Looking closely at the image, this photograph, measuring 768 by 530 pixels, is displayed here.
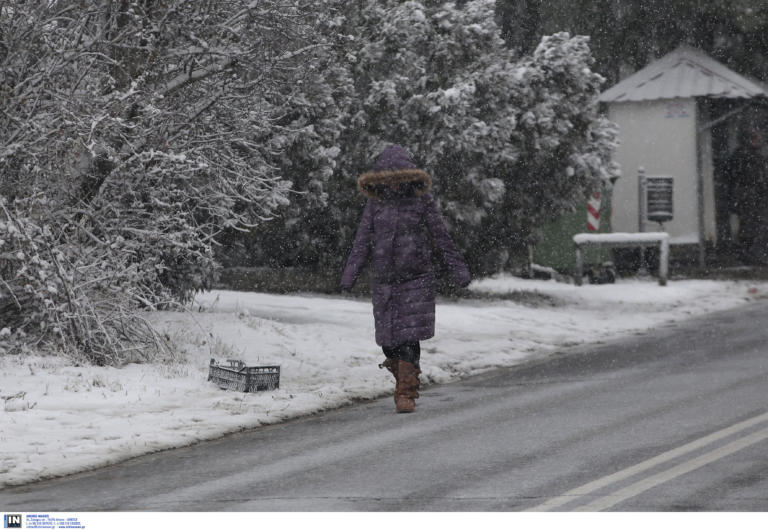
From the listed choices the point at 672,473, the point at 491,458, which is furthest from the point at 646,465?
the point at 491,458

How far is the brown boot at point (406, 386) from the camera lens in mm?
10695

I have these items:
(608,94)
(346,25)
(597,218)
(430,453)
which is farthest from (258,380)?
(608,94)

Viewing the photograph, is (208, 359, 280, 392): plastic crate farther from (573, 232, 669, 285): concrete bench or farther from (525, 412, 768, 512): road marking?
(573, 232, 669, 285): concrete bench

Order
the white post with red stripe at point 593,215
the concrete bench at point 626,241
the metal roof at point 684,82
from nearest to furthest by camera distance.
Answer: the concrete bench at point 626,241
the white post with red stripe at point 593,215
the metal roof at point 684,82

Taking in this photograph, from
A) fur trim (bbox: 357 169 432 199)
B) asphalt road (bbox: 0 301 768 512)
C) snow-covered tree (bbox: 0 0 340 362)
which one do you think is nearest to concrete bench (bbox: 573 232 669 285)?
snow-covered tree (bbox: 0 0 340 362)

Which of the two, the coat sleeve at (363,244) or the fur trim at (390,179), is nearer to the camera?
the fur trim at (390,179)

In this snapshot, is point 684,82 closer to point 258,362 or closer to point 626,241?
point 626,241

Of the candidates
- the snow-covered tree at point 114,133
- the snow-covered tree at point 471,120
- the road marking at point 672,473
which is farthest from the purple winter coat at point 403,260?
the snow-covered tree at point 471,120

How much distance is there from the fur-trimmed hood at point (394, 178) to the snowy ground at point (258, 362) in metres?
1.88

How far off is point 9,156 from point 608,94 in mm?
19281

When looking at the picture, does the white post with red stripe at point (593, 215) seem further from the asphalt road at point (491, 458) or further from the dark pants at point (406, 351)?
the dark pants at point (406, 351)

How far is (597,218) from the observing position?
84.9 feet

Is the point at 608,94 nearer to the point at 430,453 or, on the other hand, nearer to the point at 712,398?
the point at 712,398

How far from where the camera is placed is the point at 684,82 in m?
28.5
